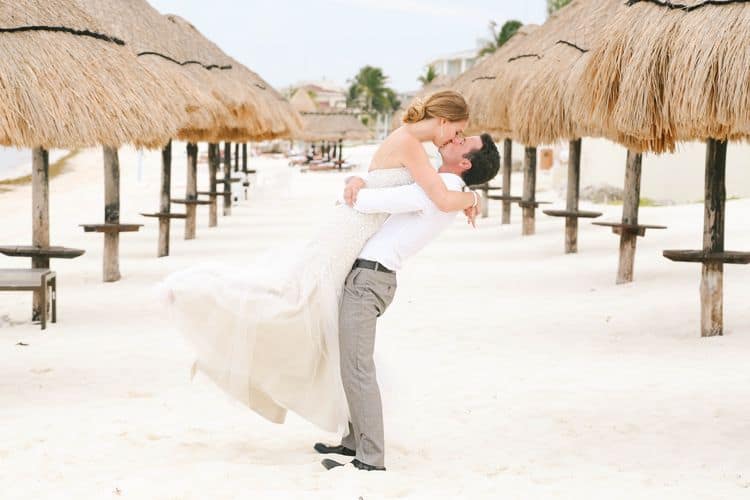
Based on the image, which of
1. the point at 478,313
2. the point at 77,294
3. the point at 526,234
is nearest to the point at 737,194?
the point at 526,234

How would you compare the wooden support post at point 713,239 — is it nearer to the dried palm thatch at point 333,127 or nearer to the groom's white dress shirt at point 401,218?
the groom's white dress shirt at point 401,218

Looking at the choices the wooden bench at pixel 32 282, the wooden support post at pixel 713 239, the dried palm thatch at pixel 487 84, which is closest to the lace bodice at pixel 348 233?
the wooden bench at pixel 32 282

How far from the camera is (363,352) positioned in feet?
13.1

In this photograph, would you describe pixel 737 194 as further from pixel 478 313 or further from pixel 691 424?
pixel 691 424

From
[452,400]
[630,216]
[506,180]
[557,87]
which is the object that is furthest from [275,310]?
[506,180]

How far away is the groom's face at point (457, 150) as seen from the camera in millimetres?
4086

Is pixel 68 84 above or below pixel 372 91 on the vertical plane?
below

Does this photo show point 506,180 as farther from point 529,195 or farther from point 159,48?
point 159,48

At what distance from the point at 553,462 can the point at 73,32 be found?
489 cm

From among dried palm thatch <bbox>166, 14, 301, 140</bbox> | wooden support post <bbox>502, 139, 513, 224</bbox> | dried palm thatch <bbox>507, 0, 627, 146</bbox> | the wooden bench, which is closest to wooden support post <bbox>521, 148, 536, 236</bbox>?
wooden support post <bbox>502, 139, 513, 224</bbox>

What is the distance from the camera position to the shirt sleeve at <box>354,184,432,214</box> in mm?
3951

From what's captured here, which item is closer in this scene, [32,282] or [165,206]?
[32,282]

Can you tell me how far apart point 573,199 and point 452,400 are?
26.0 ft

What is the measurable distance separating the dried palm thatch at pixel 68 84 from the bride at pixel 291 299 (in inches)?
120
